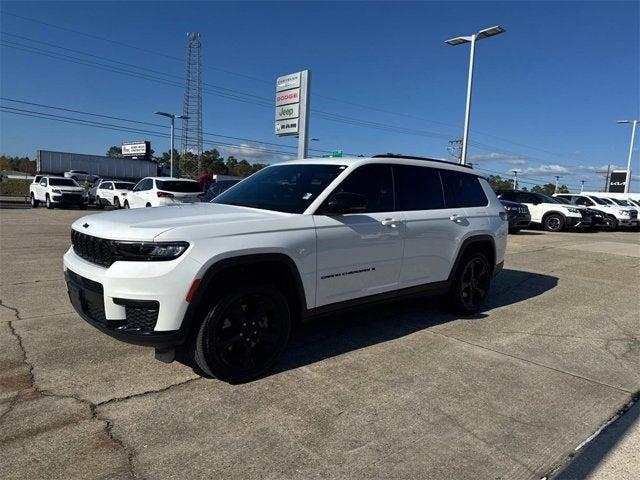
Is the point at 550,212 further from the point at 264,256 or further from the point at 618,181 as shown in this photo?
the point at 618,181

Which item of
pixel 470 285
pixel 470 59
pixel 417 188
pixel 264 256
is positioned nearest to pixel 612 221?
pixel 470 59

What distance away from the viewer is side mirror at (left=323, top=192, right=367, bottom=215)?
4.12 meters

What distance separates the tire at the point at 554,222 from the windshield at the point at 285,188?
62.3ft

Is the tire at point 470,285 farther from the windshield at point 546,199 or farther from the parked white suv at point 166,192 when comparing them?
the windshield at point 546,199

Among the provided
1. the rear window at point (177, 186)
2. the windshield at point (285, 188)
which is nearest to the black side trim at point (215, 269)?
the windshield at point (285, 188)

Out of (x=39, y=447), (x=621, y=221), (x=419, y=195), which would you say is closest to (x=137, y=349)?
(x=39, y=447)

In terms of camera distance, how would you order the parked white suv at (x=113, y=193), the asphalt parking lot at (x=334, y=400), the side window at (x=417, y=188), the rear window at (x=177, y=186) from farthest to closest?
the parked white suv at (x=113, y=193), the rear window at (x=177, y=186), the side window at (x=417, y=188), the asphalt parking lot at (x=334, y=400)

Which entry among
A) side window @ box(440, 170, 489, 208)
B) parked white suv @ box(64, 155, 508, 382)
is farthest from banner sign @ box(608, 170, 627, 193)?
parked white suv @ box(64, 155, 508, 382)

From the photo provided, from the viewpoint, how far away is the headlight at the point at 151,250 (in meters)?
3.35

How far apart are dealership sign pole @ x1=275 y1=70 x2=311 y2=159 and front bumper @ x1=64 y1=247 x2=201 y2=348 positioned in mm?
15919

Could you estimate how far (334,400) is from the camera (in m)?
3.57

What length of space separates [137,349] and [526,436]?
3.21 metres

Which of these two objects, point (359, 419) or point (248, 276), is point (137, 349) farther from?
point (359, 419)

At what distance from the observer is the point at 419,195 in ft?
17.3
